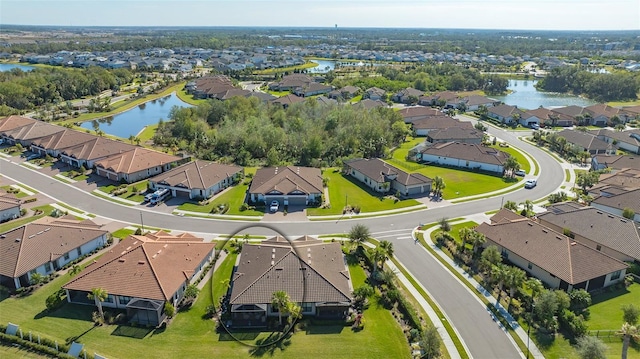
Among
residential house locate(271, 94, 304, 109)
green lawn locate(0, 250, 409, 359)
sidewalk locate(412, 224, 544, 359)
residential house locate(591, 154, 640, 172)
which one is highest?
residential house locate(271, 94, 304, 109)

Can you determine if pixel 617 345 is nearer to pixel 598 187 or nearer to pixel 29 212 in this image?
pixel 598 187

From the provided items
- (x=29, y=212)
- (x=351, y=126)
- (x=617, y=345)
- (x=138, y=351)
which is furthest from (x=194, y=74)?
(x=617, y=345)

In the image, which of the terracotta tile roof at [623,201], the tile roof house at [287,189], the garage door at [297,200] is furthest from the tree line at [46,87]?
the terracotta tile roof at [623,201]

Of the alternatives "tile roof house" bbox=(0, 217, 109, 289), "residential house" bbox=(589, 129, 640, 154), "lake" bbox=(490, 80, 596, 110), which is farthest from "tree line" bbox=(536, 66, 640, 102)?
"tile roof house" bbox=(0, 217, 109, 289)

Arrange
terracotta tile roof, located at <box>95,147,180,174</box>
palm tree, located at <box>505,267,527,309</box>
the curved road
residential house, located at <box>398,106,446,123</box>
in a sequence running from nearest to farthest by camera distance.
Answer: the curved road
palm tree, located at <box>505,267,527,309</box>
terracotta tile roof, located at <box>95,147,180,174</box>
residential house, located at <box>398,106,446,123</box>

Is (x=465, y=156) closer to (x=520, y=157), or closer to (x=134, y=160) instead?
(x=520, y=157)

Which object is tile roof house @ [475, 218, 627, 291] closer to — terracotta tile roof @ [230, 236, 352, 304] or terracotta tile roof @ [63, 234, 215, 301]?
terracotta tile roof @ [230, 236, 352, 304]

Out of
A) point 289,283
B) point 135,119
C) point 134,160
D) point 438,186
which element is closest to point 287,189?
point 438,186
